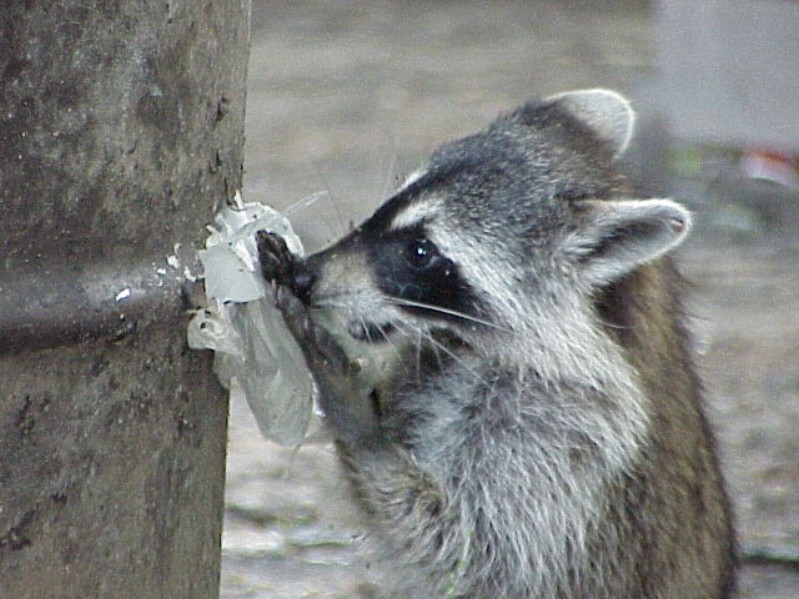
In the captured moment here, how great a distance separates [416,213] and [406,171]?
0.88 meters

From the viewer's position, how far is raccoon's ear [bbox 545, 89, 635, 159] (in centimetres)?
382

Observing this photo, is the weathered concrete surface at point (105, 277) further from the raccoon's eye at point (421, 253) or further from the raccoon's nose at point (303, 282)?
the raccoon's eye at point (421, 253)

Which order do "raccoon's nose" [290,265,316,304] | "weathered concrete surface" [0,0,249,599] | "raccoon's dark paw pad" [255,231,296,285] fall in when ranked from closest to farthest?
1. "weathered concrete surface" [0,0,249,599]
2. "raccoon's dark paw pad" [255,231,296,285]
3. "raccoon's nose" [290,265,316,304]

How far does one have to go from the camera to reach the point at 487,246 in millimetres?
3303

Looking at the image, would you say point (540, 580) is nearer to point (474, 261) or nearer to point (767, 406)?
point (474, 261)

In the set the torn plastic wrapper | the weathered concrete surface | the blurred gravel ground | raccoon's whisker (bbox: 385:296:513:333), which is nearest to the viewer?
the weathered concrete surface

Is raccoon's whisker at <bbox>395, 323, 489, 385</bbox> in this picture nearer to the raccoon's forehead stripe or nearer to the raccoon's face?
the raccoon's face

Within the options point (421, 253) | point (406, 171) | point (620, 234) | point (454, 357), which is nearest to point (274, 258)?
point (421, 253)

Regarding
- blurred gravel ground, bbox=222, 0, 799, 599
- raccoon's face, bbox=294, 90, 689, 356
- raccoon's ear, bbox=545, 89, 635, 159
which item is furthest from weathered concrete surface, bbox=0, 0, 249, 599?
raccoon's ear, bbox=545, 89, 635, 159

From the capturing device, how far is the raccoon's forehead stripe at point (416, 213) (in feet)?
10.6

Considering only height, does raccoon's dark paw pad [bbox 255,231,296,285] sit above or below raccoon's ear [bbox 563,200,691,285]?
below

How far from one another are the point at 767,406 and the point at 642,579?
2.46 metres

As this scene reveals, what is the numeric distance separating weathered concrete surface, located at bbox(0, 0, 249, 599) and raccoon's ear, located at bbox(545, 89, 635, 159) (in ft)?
4.14

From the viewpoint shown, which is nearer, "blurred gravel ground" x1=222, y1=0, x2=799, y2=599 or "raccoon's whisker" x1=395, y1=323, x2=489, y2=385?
"raccoon's whisker" x1=395, y1=323, x2=489, y2=385
